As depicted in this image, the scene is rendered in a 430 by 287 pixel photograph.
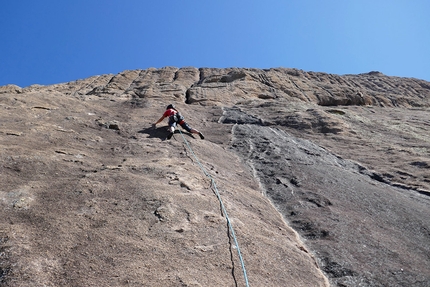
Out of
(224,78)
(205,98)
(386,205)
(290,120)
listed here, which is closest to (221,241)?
(386,205)

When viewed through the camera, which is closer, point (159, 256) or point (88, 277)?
point (88, 277)

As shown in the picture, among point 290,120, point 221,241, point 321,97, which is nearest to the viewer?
point 221,241

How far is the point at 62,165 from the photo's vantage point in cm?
595

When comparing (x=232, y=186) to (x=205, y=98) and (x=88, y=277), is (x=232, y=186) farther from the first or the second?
(x=205, y=98)

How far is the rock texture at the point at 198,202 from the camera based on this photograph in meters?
3.77

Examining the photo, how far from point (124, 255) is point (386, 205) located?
18.2ft

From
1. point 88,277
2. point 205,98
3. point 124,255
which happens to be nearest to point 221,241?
point 124,255

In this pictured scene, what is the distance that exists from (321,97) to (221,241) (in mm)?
20992

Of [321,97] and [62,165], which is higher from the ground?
[321,97]

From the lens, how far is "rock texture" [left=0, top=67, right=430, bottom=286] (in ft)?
12.4

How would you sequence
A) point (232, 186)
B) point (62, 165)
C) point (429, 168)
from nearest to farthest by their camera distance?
point (62, 165) < point (232, 186) < point (429, 168)

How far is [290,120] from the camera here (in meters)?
13.3

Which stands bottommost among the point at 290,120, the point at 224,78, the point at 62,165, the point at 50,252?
the point at 50,252

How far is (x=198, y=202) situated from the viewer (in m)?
5.29
